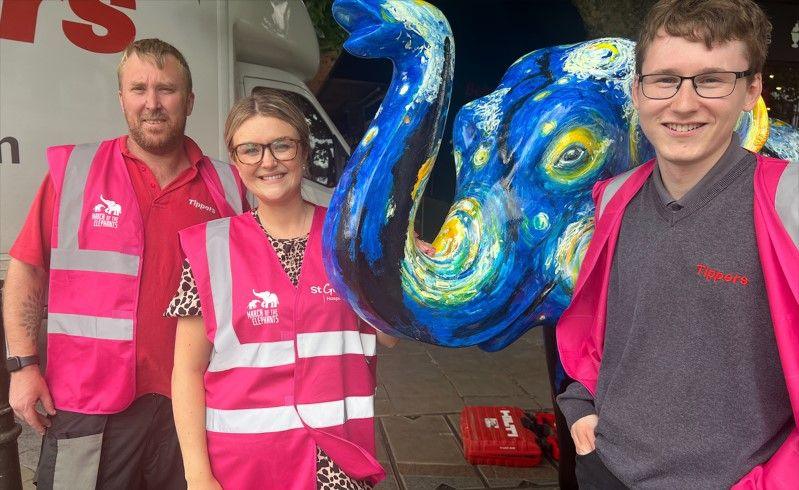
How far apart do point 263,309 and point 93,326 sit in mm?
780

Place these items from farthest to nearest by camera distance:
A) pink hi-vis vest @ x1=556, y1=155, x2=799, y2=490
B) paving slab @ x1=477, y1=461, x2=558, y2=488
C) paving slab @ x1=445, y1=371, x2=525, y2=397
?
1. paving slab @ x1=445, y1=371, x2=525, y2=397
2. paving slab @ x1=477, y1=461, x2=558, y2=488
3. pink hi-vis vest @ x1=556, y1=155, x2=799, y2=490

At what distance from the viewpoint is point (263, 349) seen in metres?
1.60

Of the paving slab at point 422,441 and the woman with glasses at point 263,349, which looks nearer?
the woman with glasses at point 263,349

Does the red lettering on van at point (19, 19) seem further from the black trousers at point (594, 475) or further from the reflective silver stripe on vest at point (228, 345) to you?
the black trousers at point (594, 475)

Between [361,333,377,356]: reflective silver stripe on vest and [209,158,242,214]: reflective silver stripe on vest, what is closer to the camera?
[361,333,377,356]: reflective silver stripe on vest

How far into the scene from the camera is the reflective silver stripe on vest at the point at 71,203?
80.9 inches

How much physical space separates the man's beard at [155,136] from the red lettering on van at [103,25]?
2458 millimetres

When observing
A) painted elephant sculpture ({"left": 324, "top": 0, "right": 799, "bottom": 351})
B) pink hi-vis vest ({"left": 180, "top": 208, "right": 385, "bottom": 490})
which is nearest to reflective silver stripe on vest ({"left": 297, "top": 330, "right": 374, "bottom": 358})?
pink hi-vis vest ({"left": 180, "top": 208, "right": 385, "bottom": 490})

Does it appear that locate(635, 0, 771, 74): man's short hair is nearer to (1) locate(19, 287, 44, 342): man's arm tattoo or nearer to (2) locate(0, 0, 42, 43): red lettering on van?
(1) locate(19, 287, 44, 342): man's arm tattoo

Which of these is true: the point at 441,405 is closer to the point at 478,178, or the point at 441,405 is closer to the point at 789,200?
the point at 478,178

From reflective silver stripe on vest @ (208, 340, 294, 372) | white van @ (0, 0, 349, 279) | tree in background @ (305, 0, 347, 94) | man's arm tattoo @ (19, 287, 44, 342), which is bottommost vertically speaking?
reflective silver stripe on vest @ (208, 340, 294, 372)

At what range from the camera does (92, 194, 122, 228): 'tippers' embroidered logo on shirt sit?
2049 mm

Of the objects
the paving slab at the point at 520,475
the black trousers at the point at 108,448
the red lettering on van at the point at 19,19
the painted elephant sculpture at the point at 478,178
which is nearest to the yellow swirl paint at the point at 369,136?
the painted elephant sculpture at the point at 478,178

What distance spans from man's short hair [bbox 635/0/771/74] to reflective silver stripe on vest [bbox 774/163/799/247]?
9.4 inches
